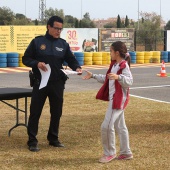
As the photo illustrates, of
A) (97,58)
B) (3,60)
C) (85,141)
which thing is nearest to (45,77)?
(85,141)

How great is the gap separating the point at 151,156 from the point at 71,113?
3.87 meters

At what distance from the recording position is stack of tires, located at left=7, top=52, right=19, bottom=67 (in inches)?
978

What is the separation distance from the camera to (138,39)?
42.1m

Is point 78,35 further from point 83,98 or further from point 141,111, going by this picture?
point 141,111

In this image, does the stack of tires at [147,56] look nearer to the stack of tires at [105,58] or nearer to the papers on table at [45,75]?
the stack of tires at [105,58]

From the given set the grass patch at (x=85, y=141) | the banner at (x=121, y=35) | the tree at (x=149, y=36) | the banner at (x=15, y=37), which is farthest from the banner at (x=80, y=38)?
the grass patch at (x=85, y=141)

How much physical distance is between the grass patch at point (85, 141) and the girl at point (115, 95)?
255mm

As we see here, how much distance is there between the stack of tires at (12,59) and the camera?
2483 centimetres

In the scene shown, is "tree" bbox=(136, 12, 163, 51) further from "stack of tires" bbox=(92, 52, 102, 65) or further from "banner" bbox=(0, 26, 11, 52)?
"banner" bbox=(0, 26, 11, 52)

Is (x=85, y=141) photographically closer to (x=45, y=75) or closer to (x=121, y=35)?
(x=45, y=75)

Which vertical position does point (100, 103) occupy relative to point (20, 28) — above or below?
below

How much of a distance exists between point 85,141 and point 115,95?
163 centimetres

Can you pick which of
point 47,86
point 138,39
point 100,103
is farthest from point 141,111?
point 138,39

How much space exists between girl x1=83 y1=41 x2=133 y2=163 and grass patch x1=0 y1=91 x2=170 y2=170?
255mm
